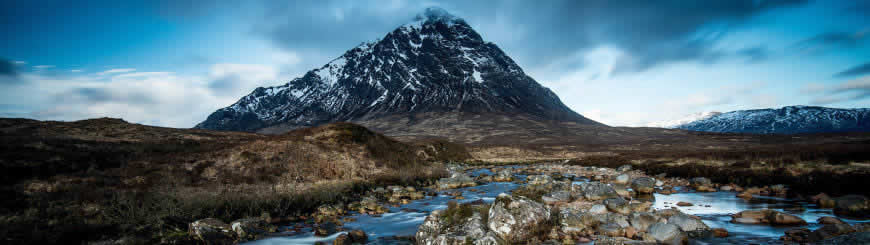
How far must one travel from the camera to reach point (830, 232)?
9.38m

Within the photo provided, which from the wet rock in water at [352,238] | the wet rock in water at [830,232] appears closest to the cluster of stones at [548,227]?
the wet rock in water at [830,232]

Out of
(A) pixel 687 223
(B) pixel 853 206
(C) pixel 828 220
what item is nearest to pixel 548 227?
(A) pixel 687 223

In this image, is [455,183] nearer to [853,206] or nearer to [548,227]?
[548,227]

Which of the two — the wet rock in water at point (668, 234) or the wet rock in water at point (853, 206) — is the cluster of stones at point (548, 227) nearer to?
the wet rock in water at point (668, 234)

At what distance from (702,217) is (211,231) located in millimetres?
17973

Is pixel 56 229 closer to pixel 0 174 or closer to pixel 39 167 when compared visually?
pixel 0 174

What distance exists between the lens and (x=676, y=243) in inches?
387

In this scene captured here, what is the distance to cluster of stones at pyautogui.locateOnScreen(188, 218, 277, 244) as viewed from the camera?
425 inches

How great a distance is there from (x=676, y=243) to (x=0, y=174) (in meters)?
28.1

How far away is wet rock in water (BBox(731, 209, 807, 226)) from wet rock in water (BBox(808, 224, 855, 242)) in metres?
2.11

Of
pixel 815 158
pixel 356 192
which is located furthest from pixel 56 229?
pixel 815 158

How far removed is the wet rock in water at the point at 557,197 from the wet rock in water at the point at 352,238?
9285 millimetres

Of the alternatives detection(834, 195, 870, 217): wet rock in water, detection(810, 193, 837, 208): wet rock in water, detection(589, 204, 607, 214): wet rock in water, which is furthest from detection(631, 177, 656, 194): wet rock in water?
detection(589, 204, 607, 214): wet rock in water

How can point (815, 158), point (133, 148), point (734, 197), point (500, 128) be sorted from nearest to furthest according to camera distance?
point (734, 197)
point (815, 158)
point (133, 148)
point (500, 128)
